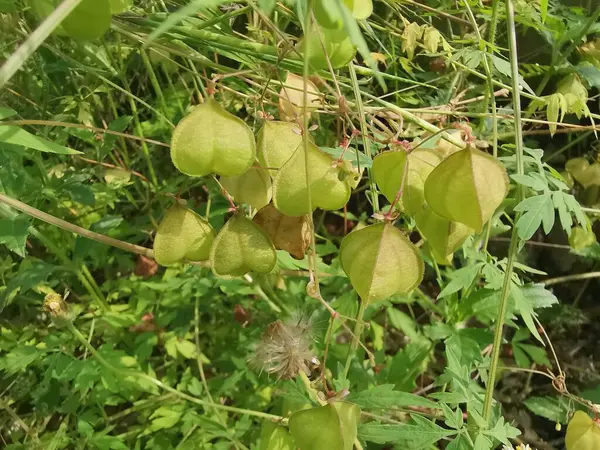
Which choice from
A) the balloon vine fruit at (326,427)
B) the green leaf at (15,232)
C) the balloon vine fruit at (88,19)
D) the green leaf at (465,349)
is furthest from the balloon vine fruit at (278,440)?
the balloon vine fruit at (88,19)

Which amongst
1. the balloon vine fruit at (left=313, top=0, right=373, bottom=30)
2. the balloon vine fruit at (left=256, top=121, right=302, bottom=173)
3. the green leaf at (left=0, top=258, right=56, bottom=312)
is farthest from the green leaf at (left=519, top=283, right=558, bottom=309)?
the green leaf at (left=0, top=258, right=56, bottom=312)

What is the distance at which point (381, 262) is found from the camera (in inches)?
25.6

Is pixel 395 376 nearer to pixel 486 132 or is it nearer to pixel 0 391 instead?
pixel 486 132

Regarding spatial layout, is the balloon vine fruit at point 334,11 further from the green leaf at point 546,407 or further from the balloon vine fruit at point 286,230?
the green leaf at point 546,407

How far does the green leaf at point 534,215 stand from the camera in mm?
779

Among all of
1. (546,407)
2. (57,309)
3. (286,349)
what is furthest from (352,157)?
(546,407)

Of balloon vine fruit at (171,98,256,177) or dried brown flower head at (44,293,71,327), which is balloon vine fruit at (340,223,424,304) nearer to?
balloon vine fruit at (171,98,256,177)

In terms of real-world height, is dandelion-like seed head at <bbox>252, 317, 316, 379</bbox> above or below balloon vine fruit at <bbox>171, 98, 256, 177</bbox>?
below

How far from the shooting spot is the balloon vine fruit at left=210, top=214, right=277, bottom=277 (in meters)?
0.71

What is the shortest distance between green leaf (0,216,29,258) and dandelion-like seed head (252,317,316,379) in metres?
0.44

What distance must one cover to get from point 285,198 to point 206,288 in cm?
69

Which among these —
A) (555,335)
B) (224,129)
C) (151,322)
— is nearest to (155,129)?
(151,322)

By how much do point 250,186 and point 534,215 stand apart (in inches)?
16.5

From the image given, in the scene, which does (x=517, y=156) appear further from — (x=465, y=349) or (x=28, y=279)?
(x=28, y=279)
